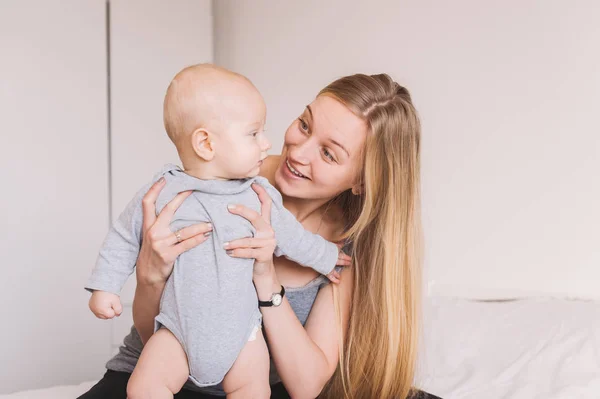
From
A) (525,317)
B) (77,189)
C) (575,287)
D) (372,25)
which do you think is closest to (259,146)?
(525,317)

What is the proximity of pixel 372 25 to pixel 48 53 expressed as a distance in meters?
1.55

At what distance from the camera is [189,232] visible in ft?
4.07

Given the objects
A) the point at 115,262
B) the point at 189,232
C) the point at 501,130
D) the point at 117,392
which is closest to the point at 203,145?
the point at 189,232

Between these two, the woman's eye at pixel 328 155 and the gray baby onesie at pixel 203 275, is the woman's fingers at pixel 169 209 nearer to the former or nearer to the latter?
the gray baby onesie at pixel 203 275

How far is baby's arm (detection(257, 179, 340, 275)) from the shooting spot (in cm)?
138

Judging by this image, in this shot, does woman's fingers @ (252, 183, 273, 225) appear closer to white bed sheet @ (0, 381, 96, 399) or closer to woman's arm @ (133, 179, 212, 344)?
woman's arm @ (133, 179, 212, 344)

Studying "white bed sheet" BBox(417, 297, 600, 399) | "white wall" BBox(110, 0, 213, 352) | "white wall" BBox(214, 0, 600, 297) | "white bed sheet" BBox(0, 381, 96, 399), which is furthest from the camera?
"white wall" BBox(110, 0, 213, 352)

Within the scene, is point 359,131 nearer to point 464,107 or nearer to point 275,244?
point 275,244

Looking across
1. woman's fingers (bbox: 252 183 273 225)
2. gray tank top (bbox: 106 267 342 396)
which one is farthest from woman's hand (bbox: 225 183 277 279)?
gray tank top (bbox: 106 267 342 396)

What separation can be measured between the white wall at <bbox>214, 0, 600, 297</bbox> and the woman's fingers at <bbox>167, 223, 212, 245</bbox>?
133 centimetres

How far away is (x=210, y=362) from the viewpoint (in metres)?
1.22

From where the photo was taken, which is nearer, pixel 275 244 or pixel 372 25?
pixel 275 244

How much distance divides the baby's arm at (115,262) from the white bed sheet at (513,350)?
2.99 ft

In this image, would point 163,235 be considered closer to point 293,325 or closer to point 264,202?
point 264,202
